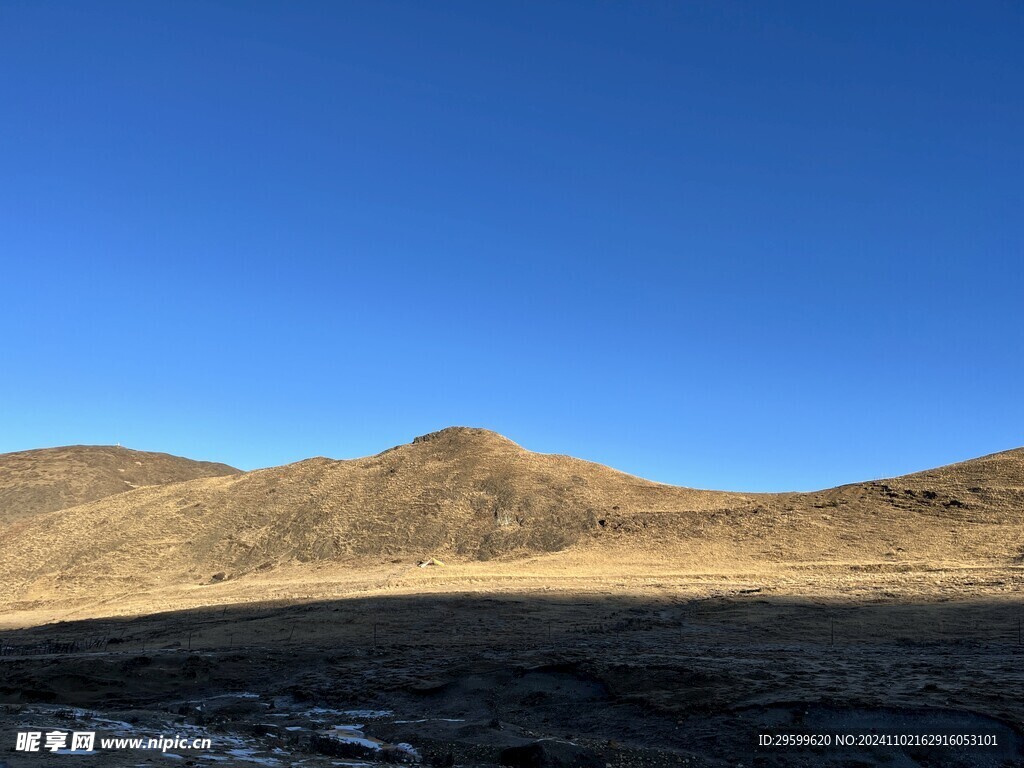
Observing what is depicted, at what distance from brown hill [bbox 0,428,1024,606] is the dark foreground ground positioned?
17650mm

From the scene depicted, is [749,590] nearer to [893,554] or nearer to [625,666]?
[893,554]

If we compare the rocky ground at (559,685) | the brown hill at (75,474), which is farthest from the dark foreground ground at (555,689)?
the brown hill at (75,474)

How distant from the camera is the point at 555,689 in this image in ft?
44.4

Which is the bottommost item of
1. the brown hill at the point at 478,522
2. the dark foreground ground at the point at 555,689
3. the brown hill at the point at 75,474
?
the dark foreground ground at the point at 555,689

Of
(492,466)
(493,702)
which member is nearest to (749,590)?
(493,702)

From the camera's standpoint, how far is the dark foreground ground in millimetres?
9828

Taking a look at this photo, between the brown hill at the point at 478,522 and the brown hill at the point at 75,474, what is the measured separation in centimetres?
2766

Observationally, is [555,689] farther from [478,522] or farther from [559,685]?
[478,522]

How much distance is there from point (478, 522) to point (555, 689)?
41534 mm

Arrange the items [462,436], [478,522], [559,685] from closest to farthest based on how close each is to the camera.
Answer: [559,685] → [478,522] → [462,436]

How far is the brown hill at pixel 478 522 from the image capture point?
133ft

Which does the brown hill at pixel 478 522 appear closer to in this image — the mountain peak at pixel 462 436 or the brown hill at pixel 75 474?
the mountain peak at pixel 462 436

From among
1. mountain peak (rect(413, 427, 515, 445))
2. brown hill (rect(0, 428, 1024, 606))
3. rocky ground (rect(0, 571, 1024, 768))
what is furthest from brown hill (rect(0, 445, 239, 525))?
rocky ground (rect(0, 571, 1024, 768))

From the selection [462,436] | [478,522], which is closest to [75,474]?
[462,436]
